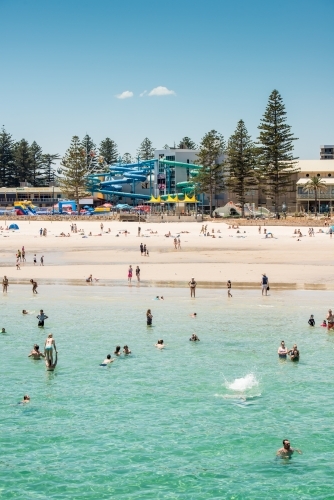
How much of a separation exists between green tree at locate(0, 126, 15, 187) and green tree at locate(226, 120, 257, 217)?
197 ft

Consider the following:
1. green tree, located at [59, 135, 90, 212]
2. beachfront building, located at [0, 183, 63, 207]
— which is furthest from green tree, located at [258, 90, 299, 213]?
beachfront building, located at [0, 183, 63, 207]

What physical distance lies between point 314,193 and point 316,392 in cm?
6877

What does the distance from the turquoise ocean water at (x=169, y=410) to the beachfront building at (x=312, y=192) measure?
59196 millimetres

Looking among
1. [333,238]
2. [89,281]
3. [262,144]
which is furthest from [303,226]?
[89,281]

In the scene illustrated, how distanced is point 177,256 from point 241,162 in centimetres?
3453

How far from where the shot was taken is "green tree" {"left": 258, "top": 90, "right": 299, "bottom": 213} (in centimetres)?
7419

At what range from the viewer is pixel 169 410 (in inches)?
591

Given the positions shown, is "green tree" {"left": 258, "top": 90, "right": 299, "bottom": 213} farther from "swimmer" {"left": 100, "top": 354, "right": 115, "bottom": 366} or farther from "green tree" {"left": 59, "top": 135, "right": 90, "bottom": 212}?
"swimmer" {"left": 100, "top": 354, "right": 115, "bottom": 366}

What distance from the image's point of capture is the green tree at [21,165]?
4808 inches

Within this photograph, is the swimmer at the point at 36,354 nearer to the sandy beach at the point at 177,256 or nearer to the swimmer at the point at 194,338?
the swimmer at the point at 194,338

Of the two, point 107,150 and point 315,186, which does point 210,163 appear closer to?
point 315,186

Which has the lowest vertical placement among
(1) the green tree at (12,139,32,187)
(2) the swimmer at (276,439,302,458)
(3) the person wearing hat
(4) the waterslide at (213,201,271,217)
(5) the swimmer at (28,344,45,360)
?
(2) the swimmer at (276,439,302,458)

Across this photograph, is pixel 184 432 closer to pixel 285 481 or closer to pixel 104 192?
pixel 285 481

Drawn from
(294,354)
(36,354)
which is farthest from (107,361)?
(294,354)
